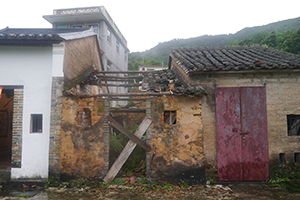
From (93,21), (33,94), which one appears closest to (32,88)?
(33,94)

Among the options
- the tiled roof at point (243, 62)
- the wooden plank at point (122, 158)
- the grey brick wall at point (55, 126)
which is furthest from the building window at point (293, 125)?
the grey brick wall at point (55, 126)

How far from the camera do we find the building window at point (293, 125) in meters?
6.38

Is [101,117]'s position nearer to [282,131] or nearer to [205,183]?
[205,183]

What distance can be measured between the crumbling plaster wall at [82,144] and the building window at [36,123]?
2.67ft

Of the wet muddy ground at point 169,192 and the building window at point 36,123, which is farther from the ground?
the building window at point 36,123

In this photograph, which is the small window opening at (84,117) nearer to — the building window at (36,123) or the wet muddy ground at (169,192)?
the building window at (36,123)

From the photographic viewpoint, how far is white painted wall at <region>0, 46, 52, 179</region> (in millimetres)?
6023

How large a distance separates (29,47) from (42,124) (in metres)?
2.61

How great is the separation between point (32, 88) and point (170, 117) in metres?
4.59

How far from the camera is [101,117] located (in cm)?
614

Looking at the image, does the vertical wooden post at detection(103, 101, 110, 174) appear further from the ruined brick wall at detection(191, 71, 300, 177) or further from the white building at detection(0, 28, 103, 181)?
the ruined brick wall at detection(191, 71, 300, 177)

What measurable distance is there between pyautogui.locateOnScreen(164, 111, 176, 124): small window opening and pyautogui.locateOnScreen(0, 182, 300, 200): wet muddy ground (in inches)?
76.1

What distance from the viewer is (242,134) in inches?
239

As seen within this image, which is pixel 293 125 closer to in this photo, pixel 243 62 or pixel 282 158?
pixel 282 158
